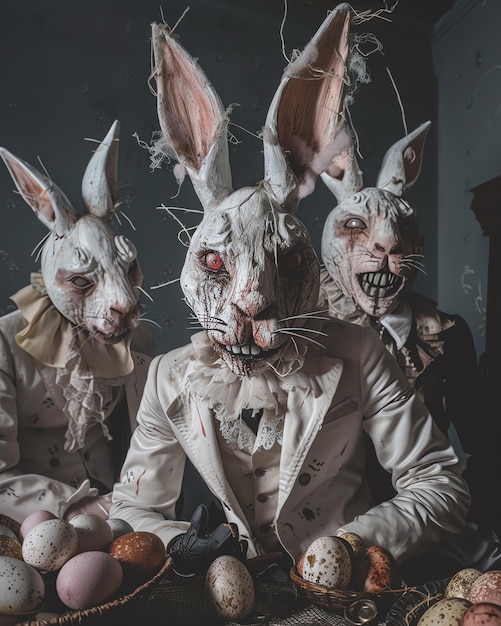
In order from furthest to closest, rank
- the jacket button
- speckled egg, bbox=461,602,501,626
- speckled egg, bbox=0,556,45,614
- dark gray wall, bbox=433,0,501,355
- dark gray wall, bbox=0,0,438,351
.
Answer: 1. dark gray wall, bbox=433,0,501,355
2. dark gray wall, bbox=0,0,438,351
3. the jacket button
4. speckled egg, bbox=0,556,45,614
5. speckled egg, bbox=461,602,501,626

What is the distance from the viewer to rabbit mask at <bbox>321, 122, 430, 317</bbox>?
149cm

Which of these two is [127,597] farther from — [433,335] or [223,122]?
[433,335]

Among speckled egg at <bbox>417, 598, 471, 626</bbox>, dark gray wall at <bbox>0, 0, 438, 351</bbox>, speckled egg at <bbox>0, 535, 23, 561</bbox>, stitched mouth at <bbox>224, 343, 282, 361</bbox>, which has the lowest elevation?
speckled egg at <bbox>417, 598, 471, 626</bbox>

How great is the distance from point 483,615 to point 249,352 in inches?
20.3

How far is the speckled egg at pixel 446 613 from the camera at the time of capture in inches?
28.3

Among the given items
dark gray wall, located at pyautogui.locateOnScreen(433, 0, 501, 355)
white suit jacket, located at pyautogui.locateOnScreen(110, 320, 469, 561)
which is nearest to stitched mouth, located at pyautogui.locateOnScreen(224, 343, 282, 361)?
white suit jacket, located at pyautogui.locateOnScreen(110, 320, 469, 561)

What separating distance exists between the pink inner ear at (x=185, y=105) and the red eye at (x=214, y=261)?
0.21 metres

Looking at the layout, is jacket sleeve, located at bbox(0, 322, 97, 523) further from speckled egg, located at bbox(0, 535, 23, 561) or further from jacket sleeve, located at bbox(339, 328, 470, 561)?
jacket sleeve, located at bbox(339, 328, 470, 561)

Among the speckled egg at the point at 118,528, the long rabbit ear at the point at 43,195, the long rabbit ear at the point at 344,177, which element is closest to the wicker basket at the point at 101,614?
the speckled egg at the point at 118,528

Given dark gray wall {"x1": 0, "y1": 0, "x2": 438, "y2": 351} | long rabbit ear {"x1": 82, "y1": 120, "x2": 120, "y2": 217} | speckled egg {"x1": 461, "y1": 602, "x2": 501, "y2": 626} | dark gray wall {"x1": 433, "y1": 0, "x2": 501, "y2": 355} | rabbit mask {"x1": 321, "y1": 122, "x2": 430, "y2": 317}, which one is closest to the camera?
speckled egg {"x1": 461, "y1": 602, "x2": 501, "y2": 626}

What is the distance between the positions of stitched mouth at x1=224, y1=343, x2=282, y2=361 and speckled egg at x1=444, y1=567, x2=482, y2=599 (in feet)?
1.46

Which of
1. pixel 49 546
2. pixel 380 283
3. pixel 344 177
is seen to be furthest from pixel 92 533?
pixel 344 177

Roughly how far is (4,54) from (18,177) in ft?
2.00

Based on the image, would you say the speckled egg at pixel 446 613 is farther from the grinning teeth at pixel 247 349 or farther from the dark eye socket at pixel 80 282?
the dark eye socket at pixel 80 282
